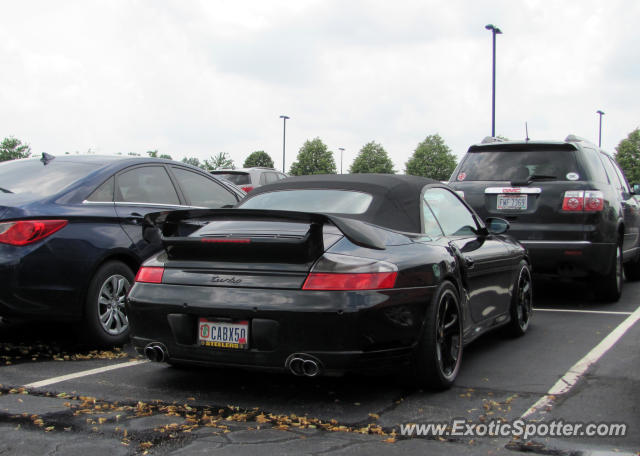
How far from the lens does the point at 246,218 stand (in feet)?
14.6

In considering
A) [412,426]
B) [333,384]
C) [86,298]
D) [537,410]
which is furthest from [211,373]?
[537,410]

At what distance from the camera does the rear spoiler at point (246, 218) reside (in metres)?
4.17

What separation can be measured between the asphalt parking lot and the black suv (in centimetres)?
215

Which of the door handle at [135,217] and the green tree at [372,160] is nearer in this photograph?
the door handle at [135,217]

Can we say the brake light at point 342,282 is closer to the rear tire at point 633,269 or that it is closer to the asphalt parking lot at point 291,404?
the asphalt parking lot at point 291,404

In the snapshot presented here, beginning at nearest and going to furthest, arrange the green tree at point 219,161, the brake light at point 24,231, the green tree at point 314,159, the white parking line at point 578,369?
the white parking line at point 578,369
the brake light at point 24,231
the green tree at point 219,161
the green tree at point 314,159

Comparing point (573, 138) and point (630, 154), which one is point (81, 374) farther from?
point (630, 154)

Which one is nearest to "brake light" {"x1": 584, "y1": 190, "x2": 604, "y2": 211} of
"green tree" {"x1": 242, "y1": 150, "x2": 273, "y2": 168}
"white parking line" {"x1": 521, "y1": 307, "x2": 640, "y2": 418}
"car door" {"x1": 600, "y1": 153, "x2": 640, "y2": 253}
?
"car door" {"x1": 600, "y1": 153, "x2": 640, "y2": 253}

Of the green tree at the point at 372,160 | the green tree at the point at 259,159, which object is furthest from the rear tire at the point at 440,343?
the green tree at the point at 259,159

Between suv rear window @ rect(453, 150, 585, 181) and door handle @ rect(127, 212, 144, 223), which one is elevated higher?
suv rear window @ rect(453, 150, 585, 181)

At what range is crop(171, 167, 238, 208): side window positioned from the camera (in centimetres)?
716

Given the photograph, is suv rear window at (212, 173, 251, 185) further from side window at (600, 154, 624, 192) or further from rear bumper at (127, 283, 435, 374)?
rear bumper at (127, 283, 435, 374)

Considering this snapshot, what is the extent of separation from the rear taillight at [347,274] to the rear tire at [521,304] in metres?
2.58

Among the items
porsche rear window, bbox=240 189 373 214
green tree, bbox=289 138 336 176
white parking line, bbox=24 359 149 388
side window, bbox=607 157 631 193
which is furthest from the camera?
green tree, bbox=289 138 336 176
